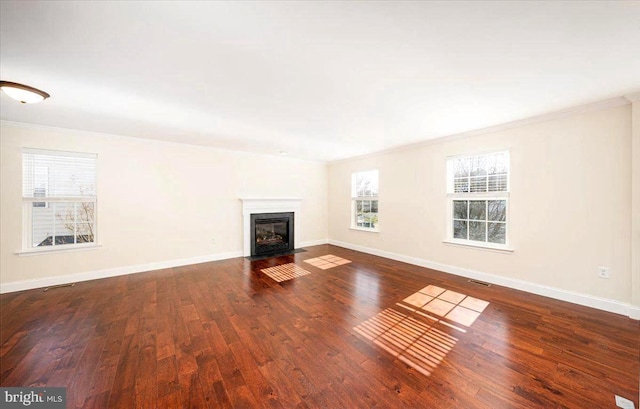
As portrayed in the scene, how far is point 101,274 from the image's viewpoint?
13.0 feet

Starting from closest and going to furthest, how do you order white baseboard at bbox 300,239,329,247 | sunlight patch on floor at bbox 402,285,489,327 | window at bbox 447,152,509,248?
sunlight patch on floor at bbox 402,285,489,327, window at bbox 447,152,509,248, white baseboard at bbox 300,239,329,247

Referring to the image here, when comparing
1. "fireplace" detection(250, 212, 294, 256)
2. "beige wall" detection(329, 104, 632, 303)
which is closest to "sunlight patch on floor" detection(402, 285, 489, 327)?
"beige wall" detection(329, 104, 632, 303)

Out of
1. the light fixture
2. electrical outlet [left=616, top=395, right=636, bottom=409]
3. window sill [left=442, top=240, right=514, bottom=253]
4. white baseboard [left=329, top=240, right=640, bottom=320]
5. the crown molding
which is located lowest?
electrical outlet [left=616, top=395, right=636, bottom=409]

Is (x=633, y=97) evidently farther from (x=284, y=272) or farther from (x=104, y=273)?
(x=104, y=273)

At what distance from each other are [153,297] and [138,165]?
250 cm

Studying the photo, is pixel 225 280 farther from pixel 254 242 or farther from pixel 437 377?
pixel 437 377

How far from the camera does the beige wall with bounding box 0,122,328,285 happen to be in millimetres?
3406

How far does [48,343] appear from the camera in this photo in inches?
85.7

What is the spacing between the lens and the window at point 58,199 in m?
3.51

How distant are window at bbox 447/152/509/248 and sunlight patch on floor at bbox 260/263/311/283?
2.84 m

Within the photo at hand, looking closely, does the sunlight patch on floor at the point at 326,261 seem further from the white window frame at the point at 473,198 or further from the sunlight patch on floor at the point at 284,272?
the white window frame at the point at 473,198

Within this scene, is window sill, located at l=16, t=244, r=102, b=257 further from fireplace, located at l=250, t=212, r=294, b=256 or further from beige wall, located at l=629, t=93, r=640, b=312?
beige wall, located at l=629, t=93, r=640, b=312

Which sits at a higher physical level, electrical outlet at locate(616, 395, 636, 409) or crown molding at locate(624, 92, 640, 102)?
crown molding at locate(624, 92, 640, 102)

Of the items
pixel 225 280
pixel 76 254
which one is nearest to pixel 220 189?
pixel 225 280
